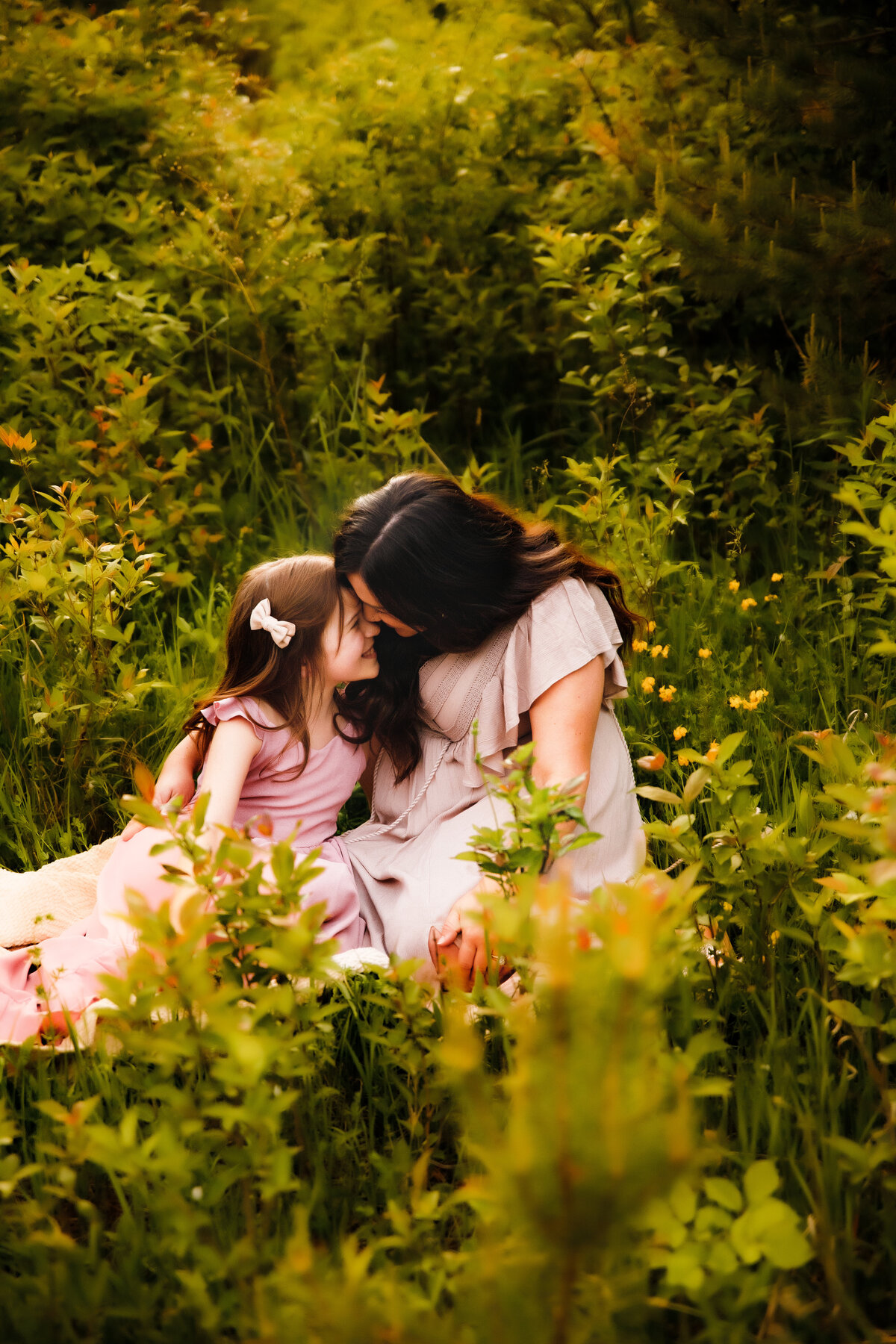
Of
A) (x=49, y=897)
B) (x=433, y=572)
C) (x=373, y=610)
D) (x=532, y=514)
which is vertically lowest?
(x=49, y=897)

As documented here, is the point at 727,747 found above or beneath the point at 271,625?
above

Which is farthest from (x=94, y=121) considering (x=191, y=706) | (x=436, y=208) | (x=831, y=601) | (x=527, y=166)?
(x=831, y=601)

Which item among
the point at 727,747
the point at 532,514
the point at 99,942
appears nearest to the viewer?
the point at 727,747

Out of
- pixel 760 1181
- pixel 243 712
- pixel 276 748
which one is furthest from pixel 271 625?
pixel 760 1181

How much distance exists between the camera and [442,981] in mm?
2010

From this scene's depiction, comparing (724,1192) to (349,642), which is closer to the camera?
(724,1192)

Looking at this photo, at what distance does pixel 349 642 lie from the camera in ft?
8.02

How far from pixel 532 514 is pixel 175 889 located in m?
1.54

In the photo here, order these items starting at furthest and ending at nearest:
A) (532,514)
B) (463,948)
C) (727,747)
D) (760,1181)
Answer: (532,514) → (463,948) → (727,747) → (760,1181)

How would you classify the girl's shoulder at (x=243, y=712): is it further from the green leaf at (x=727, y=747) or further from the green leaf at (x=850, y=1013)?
the green leaf at (x=850, y=1013)

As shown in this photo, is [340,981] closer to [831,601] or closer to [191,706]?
[191,706]

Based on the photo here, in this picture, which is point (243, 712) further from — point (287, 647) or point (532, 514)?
point (532, 514)

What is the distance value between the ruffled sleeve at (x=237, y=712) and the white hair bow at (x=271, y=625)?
0.51ft

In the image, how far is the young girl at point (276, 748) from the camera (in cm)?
225
